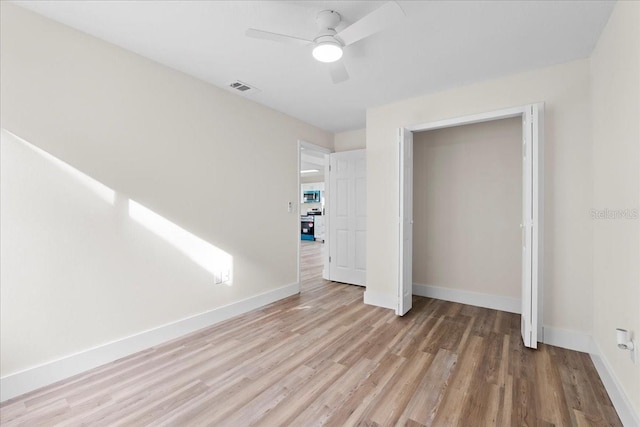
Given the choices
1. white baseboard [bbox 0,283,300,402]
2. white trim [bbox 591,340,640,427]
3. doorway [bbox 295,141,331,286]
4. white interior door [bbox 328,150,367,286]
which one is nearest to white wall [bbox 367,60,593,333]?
white trim [bbox 591,340,640,427]

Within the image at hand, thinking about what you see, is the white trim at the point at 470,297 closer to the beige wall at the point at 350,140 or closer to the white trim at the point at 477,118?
the white trim at the point at 477,118

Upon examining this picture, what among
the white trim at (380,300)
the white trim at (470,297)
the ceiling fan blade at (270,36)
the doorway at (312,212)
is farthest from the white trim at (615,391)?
the doorway at (312,212)

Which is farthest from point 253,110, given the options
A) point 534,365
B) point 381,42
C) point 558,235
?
Result: point 534,365

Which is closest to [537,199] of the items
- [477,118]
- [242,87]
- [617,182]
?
[617,182]

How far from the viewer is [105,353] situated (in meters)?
2.23

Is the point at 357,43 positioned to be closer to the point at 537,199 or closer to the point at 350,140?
the point at 537,199

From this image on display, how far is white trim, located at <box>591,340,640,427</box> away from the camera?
1.54m

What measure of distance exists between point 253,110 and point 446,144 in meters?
2.54

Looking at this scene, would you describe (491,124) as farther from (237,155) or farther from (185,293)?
(185,293)

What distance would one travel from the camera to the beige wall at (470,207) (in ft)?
11.1

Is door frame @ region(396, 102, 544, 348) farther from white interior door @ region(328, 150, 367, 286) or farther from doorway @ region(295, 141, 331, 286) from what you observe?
doorway @ region(295, 141, 331, 286)

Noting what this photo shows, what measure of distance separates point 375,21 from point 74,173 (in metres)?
2.32

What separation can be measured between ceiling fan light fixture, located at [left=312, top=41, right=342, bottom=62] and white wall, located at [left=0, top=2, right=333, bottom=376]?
1536mm

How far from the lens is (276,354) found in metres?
2.39
